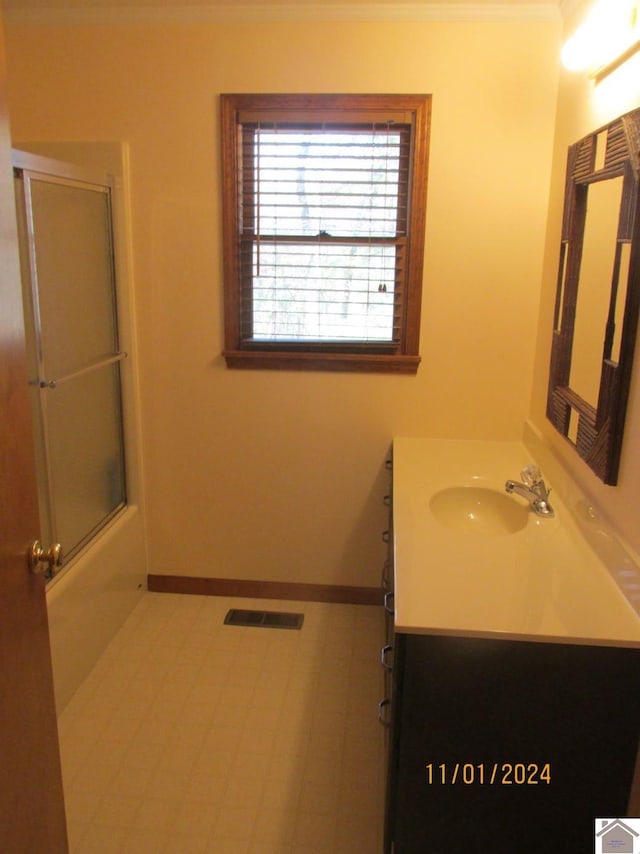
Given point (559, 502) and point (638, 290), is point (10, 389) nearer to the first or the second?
point (638, 290)

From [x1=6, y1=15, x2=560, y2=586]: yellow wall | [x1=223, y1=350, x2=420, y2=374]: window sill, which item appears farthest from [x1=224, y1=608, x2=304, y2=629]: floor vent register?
[x1=223, y1=350, x2=420, y2=374]: window sill

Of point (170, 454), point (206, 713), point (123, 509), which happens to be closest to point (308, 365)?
point (170, 454)

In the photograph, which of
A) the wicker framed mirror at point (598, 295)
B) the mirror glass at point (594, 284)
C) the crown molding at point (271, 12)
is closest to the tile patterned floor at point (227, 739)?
the wicker framed mirror at point (598, 295)

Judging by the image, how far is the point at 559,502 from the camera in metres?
2.09

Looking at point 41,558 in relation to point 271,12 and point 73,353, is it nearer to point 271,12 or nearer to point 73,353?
point 73,353

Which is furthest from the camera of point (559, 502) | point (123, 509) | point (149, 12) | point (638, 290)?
point (123, 509)

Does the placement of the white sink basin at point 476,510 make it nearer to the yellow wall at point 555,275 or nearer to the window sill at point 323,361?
the yellow wall at point 555,275

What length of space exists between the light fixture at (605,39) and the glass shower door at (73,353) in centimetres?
173

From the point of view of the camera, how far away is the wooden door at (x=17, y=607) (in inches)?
47.7

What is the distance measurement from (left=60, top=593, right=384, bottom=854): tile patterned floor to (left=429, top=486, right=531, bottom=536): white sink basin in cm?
73

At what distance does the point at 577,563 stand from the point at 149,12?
2.46 meters

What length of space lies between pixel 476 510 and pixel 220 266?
141 cm

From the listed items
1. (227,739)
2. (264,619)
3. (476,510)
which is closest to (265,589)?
(264,619)
